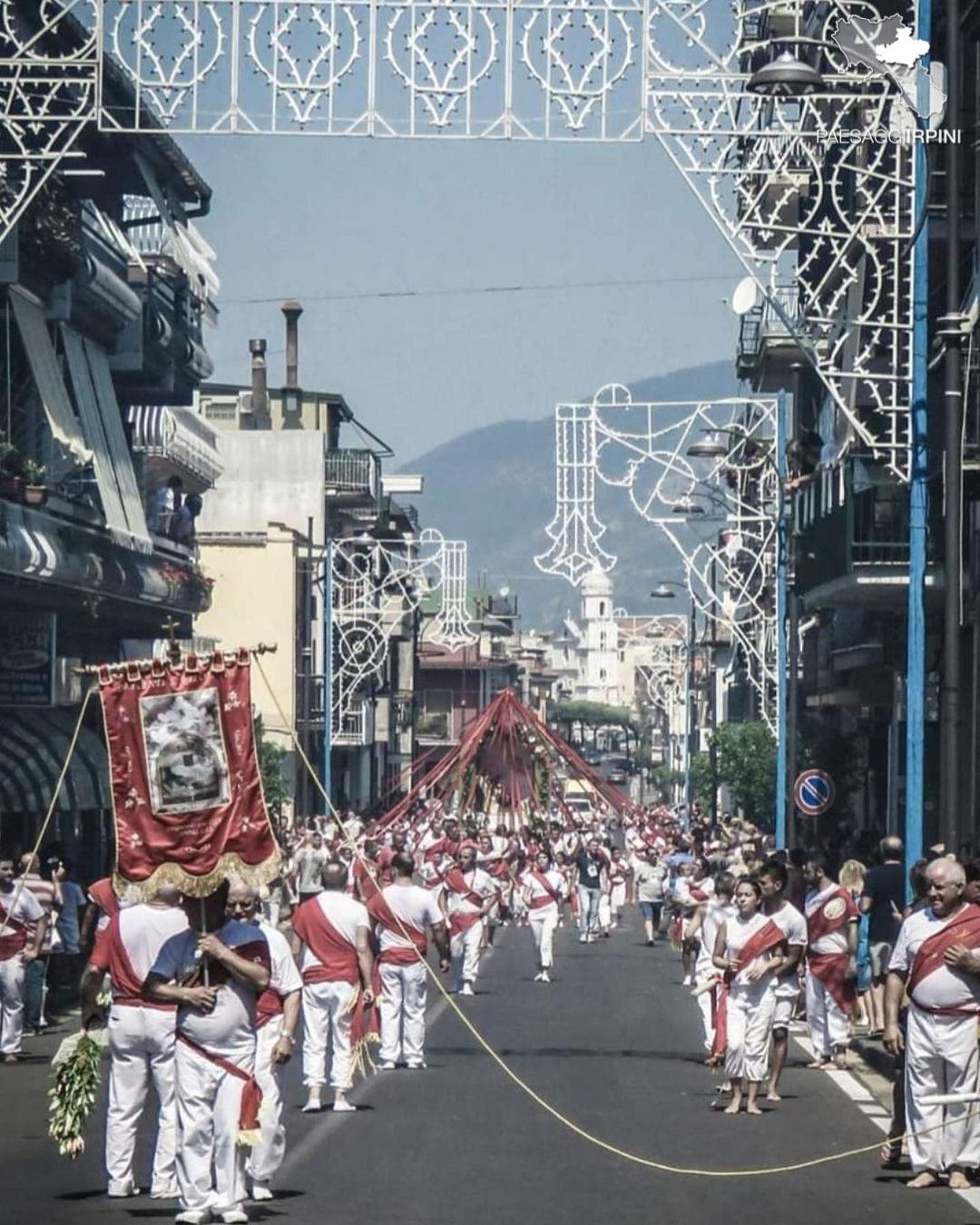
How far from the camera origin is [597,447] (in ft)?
108

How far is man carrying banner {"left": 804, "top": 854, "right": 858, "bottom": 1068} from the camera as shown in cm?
2280

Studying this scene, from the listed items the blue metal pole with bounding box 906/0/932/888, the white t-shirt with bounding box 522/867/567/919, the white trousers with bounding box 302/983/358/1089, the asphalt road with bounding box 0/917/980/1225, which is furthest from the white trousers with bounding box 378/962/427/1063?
the white t-shirt with bounding box 522/867/567/919

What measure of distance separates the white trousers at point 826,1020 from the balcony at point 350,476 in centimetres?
6460

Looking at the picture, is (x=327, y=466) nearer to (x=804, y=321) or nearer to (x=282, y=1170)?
(x=804, y=321)

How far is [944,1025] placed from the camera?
14.9 meters

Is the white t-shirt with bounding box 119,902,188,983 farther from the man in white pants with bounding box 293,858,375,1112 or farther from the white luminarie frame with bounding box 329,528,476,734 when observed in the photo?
the white luminarie frame with bounding box 329,528,476,734

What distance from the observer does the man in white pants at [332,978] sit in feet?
62.2

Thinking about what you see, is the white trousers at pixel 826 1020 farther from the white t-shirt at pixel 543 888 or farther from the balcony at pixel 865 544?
the white t-shirt at pixel 543 888

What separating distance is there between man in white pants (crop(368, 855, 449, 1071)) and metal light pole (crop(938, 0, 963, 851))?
13.2 feet

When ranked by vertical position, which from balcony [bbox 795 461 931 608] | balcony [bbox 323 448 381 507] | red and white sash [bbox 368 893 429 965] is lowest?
red and white sash [bbox 368 893 429 965]

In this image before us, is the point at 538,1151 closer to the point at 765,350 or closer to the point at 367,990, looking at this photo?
the point at 367,990

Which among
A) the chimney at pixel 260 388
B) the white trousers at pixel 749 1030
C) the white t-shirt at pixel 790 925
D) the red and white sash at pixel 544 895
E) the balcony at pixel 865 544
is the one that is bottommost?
the red and white sash at pixel 544 895

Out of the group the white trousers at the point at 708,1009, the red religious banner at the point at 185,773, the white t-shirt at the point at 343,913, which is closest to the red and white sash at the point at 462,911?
the white trousers at the point at 708,1009

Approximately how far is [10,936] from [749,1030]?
6.53 metres
